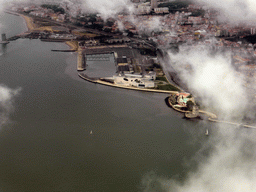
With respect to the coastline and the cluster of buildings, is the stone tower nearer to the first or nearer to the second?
the cluster of buildings

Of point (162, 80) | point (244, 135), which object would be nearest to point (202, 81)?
point (162, 80)

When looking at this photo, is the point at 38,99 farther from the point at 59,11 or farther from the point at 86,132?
the point at 59,11

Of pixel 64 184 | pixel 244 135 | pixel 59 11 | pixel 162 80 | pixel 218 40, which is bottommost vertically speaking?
pixel 64 184

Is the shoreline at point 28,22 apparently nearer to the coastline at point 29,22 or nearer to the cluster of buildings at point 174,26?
the coastline at point 29,22

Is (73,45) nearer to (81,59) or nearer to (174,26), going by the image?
(81,59)

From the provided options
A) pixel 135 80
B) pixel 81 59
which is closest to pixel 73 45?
pixel 81 59

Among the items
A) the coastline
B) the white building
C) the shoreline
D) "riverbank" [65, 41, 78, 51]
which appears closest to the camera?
the white building

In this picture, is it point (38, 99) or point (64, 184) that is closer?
point (64, 184)

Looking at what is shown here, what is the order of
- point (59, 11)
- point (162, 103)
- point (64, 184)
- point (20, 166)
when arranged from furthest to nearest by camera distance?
point (59, 11)
point (162, 103)
point (20, 166)
point (64, 184)

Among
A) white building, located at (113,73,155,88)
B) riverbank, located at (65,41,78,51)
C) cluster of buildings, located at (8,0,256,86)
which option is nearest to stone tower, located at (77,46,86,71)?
riverbank, located at (65,41,78,51)

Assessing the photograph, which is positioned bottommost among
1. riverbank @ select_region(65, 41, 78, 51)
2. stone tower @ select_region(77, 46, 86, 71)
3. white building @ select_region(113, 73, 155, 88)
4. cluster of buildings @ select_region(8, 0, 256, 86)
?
white building @ select_region(113, 73, 155, 88)

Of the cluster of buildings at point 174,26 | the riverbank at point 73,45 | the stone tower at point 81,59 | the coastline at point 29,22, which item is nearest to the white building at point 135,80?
the stone tower at point 81,59
